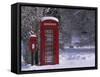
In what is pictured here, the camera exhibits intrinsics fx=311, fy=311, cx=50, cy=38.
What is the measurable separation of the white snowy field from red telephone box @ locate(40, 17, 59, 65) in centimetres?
5

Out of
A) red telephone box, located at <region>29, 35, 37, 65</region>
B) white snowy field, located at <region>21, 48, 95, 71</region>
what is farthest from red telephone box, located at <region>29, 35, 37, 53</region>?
white snowy field, located at <region>21, 48, 95, 71</region>

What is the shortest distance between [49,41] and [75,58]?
0.35 m

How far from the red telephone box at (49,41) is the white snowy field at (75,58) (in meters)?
0.05

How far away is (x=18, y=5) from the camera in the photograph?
277 cm

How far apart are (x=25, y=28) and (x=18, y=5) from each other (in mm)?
220

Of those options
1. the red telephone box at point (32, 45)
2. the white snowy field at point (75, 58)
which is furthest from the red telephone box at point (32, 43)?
the white snowy field at point (75, 58)

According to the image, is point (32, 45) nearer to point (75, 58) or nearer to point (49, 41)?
point (49, 41)

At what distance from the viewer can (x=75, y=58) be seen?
3.12m

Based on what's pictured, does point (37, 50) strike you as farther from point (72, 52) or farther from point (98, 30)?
point (98, 30)

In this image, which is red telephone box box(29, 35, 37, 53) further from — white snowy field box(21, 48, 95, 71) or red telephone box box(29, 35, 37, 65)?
white snowy field box(21, 48, 95, 71)

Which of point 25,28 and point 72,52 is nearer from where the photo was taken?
point 25,28

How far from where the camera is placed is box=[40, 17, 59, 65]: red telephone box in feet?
9.57

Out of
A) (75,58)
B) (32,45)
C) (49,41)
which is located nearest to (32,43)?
(32,45)

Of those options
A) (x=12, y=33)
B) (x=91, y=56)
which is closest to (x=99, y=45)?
(x=91, y=56)
